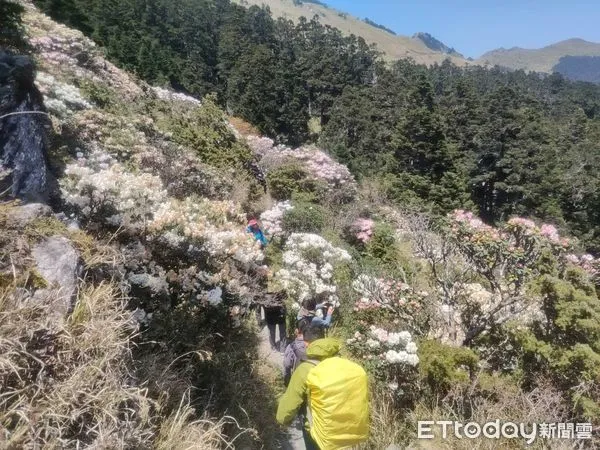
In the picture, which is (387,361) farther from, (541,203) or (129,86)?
(541,203)

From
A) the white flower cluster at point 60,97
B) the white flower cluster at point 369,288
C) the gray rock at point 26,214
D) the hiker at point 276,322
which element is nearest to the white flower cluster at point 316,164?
the white flower cluster at point 60,97

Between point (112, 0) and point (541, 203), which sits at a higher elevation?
point (112, 0)

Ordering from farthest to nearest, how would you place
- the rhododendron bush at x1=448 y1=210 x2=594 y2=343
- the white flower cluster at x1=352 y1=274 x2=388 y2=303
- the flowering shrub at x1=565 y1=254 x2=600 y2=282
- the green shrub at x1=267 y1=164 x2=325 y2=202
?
the green shrub at x1=267 y1=164 x2=325 y2=202
the flowering shrub at x1=565 y1=254 x2=600 y2=282
the white flower cluster at x1=352 y1=274 x2=388 y2=303
the rhododendron bush at x1=448 y1=210 x2=594 y2=343

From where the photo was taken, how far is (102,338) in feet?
8.84

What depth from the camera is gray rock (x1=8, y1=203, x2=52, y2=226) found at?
10.4ft

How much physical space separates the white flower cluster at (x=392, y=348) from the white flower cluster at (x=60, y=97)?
8255mm

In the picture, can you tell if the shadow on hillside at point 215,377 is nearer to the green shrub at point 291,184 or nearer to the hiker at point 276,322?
the hiker at point 276,322

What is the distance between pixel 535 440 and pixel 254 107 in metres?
35.0

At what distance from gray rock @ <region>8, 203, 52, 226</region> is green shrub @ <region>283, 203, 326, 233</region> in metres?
10.1

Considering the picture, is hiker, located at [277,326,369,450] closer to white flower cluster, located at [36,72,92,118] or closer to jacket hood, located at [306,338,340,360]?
jacket hood, located at [306,338,340,360]

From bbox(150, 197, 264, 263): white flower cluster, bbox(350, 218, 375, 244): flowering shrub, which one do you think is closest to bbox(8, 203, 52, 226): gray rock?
bbox(150, 197, 264, 263): white flower cluster

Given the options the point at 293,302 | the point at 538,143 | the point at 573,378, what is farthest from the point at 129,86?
the point at 538,143

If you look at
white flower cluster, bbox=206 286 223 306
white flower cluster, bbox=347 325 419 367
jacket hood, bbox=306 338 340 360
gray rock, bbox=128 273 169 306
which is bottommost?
white flower cluster, bbox=347 325 419 367

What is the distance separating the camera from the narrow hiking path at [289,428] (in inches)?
192
